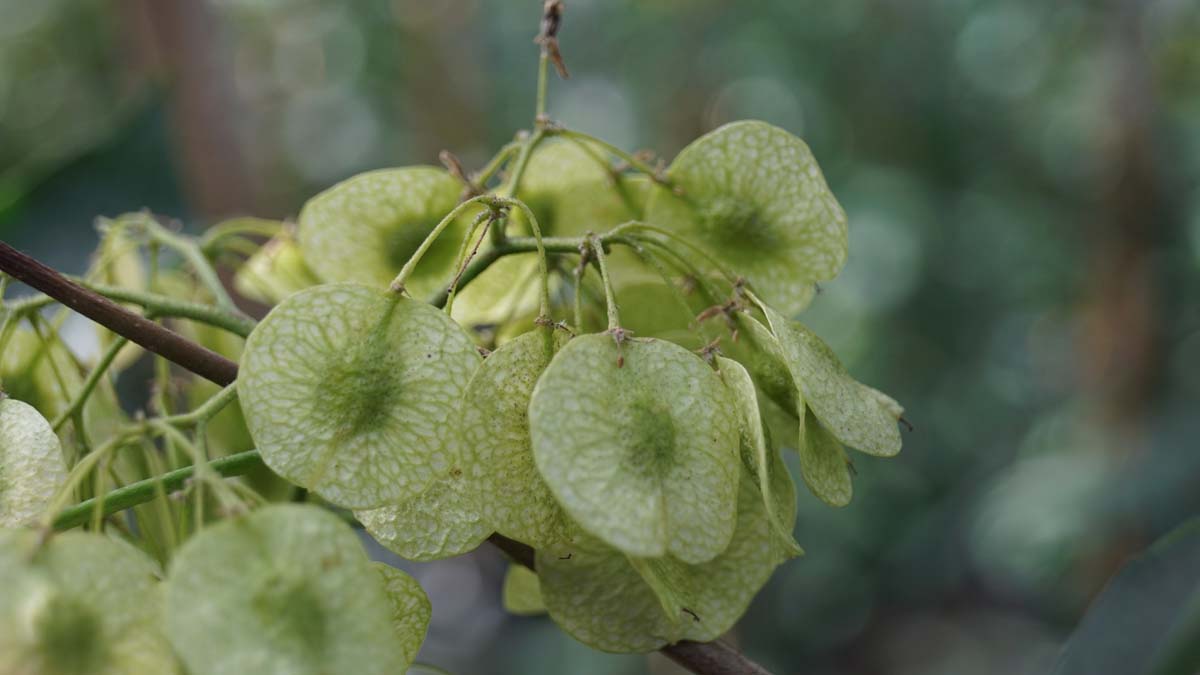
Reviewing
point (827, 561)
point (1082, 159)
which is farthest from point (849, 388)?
point (1082, 159)

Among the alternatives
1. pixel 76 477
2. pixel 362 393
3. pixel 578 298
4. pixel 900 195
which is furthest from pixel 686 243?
pixel 900 195

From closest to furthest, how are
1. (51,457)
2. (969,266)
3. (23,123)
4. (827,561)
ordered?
(51,457) < (827,561) < (969,266) < (23,123)

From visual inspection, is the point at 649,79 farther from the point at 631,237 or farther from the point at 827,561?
the point at 631,237

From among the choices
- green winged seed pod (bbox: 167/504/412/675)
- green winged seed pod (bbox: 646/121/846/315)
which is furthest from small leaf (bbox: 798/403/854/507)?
green winged seed pod (bbox: 167/504/412/675)

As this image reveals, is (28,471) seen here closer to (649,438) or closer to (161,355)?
(161,355)

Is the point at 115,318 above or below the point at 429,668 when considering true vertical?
above

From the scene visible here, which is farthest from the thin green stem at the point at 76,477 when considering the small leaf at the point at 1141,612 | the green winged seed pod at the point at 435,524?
the small leaf at the point at 1141,612

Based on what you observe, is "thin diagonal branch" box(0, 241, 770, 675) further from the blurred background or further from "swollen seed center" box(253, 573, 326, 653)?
the blurred background
